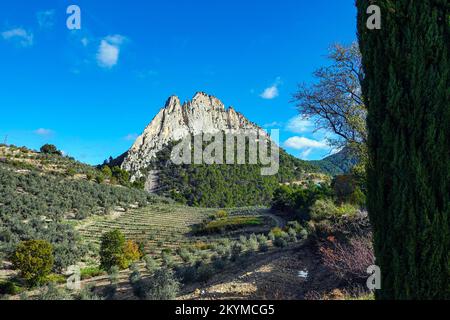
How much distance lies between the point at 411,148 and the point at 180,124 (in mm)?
85747

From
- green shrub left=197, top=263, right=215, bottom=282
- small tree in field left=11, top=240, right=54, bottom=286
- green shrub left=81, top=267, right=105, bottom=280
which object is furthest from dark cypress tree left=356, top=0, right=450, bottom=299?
green shrub left=81, top=267, right=105, bottom=280

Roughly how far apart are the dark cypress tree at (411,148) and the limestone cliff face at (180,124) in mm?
67772

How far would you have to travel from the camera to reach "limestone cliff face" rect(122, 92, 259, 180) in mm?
76613

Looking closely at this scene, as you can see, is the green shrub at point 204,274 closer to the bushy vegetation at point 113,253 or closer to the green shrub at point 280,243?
the green shrub at point 280,243

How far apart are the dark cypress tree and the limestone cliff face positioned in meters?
67.8

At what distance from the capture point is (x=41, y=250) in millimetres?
12492

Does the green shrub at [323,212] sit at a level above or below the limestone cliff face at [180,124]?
below

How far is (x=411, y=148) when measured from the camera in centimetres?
445

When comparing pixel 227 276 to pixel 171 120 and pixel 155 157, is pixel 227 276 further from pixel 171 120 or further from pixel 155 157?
Answer: pixel 171 120

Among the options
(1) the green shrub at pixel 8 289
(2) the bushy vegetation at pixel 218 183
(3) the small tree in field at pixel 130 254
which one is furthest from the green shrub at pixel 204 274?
(2) the bushy vegetation at pixel 218 183

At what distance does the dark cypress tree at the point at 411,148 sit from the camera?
4.30 m
